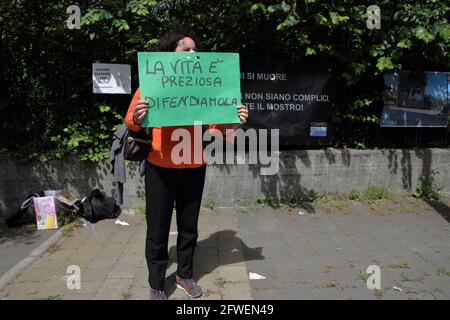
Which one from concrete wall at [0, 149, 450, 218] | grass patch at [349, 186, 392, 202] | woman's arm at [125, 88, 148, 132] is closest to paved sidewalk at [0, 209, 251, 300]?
concrete wall at [0, 149, 450, 218]

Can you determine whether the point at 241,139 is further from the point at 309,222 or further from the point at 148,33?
the point at 148,33

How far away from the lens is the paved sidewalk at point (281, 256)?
3871 millimetres

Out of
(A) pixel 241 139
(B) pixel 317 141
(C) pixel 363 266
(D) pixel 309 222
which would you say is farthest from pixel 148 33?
(C) pixel 363 266

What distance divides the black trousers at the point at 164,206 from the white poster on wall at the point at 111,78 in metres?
2.82

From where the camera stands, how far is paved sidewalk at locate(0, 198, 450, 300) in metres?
3.87

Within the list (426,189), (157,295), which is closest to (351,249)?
(157,295)

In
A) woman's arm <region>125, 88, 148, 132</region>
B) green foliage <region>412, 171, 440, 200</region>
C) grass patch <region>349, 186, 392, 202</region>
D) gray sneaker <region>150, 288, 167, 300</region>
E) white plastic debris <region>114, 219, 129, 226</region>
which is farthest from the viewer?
green foliage <region>412, 171, 440, 200</region>

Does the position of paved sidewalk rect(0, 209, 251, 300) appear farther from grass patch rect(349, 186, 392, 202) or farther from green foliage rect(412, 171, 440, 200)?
green foliage rect(412, 171, 440, 200)

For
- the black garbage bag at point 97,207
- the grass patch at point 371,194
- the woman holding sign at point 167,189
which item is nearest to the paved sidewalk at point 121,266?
the black garbage bag at point 97,207

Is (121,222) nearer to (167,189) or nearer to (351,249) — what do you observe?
(167,189)

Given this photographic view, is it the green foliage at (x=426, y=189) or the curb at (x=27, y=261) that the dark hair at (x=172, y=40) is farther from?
the green foliage at (x=426, y=189)

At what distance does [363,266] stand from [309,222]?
1.45 metres

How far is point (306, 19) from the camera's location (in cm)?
581

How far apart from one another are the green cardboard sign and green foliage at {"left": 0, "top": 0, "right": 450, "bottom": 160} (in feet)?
7.95
